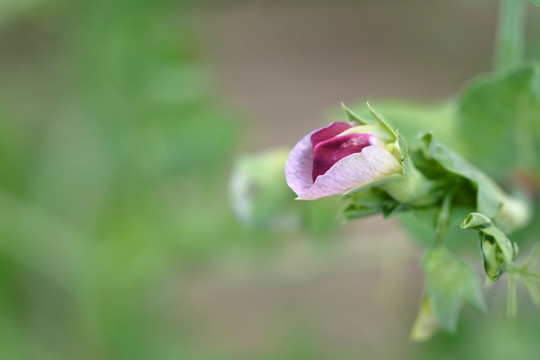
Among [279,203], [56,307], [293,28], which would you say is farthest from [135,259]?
[293,28]

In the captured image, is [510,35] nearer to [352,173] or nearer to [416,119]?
[416,119]

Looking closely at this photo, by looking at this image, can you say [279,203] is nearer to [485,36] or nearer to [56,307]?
[56,307]

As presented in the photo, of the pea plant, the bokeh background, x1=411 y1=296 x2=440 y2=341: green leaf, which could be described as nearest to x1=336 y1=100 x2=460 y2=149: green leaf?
the pea plant

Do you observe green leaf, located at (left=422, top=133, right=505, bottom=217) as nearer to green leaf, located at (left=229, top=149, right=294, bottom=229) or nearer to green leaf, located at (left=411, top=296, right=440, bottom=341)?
green leaf, located at (left=411, top=296, right=440, bottom=341)

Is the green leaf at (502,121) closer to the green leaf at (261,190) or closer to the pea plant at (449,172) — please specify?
the pea plant at (449,172)

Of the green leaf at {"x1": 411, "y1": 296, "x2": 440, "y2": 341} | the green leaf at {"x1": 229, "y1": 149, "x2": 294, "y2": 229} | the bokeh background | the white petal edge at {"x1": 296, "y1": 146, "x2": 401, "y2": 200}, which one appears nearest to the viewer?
the white petal edge at {"x1": 296, "y1": 146, "x2": 401, "y2": 200}

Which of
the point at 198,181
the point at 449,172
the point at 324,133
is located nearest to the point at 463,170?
the point at 449,172

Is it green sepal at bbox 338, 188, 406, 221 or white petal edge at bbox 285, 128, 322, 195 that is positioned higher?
white petal edge at bbox 285, 128, 322, 195

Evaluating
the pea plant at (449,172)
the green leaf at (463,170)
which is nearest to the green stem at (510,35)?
the pea plant at (449,172)
